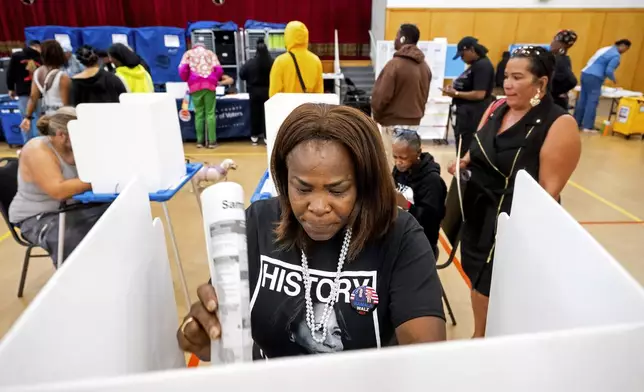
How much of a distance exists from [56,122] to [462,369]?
7.94 ft

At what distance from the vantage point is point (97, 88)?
3.81 metres

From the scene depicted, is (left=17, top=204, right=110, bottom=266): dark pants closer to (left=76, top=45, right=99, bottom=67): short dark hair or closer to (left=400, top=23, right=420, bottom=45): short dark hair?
(left=76, top=45, right=99, bottom=67): short dark hair

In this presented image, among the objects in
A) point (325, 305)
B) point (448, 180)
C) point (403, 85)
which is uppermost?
point (403, 85)

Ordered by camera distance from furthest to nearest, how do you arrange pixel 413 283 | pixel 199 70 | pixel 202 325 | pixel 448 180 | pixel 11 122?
pixel 11 122 → pixel 199 70 → pixel 448 180 → pixel 413 283 → pixel 202 325

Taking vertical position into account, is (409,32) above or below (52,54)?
above

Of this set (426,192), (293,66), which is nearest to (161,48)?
(293,66)

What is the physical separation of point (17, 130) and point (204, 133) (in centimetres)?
257

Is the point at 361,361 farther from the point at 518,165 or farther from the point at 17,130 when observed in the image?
the point at 17,130

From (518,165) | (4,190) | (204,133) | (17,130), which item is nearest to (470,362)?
(518,165)

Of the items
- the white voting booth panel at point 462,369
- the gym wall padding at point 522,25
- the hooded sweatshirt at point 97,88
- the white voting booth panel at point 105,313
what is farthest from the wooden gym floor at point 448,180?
the gym wall padding at point 522,25

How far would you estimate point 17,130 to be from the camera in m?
6.00

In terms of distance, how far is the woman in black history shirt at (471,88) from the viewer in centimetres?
441

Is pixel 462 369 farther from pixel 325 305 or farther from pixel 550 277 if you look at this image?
pixel 325 305

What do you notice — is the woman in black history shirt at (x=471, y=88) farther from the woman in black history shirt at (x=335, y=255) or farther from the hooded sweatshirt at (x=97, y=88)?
the woman in black history shirt at (x=335, y=255)
